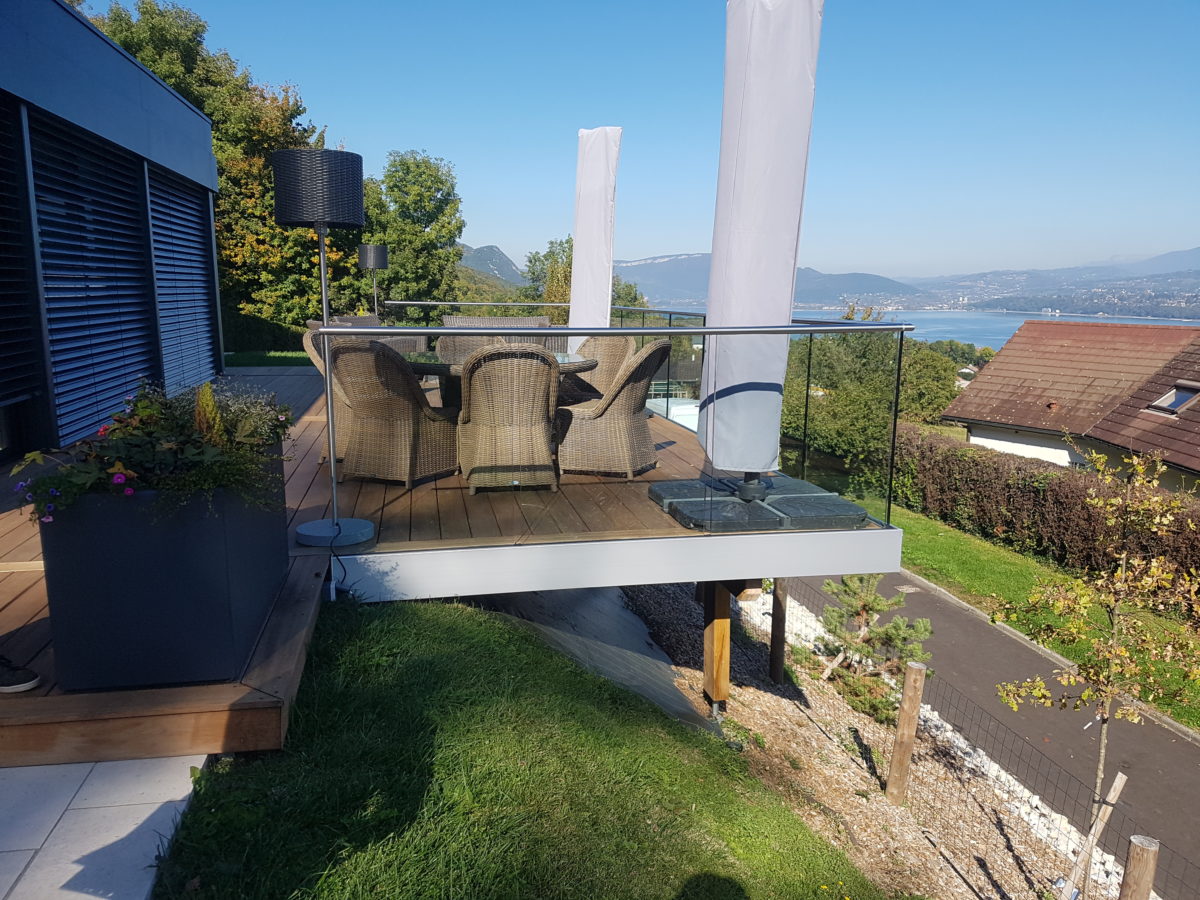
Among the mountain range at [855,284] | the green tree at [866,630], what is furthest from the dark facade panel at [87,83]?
the mountain range at [855,284]

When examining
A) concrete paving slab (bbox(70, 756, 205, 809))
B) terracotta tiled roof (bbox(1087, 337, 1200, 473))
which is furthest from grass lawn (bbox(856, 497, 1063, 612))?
concrete paving slab (bbox(70, 756, 205, 809))

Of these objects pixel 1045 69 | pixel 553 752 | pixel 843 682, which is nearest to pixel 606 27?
pixel 843 682

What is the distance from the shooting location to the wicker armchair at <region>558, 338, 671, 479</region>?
447 cm

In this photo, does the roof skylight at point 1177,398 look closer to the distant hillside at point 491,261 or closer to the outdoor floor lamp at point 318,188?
the outdoor floor lamp at point 318,188

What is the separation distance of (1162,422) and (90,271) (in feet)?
60.5

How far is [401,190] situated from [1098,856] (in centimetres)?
2393

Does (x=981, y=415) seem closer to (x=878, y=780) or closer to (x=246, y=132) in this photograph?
(x=878, y=780)

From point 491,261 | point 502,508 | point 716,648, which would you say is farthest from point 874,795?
point 491,261

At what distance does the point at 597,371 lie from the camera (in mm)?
4527

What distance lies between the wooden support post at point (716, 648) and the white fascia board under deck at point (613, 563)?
1219 millimetres

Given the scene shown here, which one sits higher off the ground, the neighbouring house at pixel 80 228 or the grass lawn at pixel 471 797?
the neighbouring house at pixel 80 228

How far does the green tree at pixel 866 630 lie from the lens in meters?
7.85

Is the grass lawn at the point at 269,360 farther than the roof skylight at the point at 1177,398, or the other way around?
the roof skylight at the point at 1177,398

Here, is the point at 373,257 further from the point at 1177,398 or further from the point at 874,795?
the point at 1177,398
